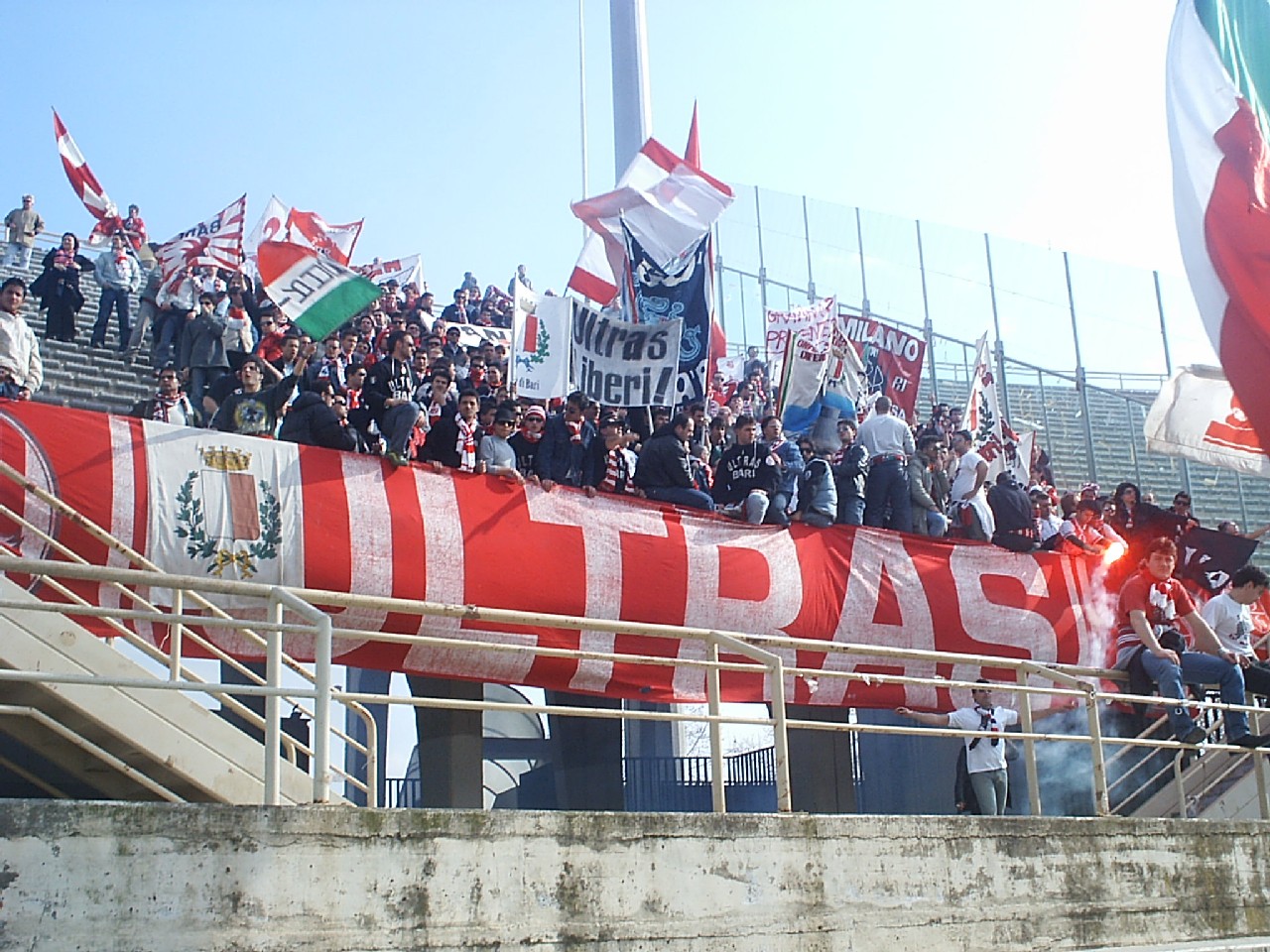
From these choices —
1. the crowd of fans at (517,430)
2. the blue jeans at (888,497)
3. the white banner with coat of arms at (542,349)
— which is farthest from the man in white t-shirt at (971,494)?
the white banner with coat of arms at (542,349)

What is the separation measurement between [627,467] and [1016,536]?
13.4 ft

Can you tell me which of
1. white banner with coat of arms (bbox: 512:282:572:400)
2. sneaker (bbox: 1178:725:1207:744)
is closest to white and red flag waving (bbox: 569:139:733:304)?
white banner with coat of arms (bbox: 512:282:572:400)

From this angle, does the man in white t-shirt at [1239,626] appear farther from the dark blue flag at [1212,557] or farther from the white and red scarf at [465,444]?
the white and red scarf at [465,444]

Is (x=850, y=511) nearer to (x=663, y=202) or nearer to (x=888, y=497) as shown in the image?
(x=888, y=497)

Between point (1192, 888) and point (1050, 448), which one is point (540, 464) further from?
point (1050, 448)

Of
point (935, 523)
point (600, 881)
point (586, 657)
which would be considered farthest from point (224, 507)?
point (935, 523)

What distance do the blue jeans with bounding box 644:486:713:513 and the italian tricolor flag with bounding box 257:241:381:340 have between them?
3.03 meters

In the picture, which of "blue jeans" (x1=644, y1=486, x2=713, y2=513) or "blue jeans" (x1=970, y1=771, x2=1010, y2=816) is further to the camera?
"blue jeans" (x1=644, y1=486, x2=713, y2=513)

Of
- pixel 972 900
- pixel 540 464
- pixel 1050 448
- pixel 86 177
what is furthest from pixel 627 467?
pixel 1050 448

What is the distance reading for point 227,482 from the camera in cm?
1073

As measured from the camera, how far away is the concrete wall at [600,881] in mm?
5914

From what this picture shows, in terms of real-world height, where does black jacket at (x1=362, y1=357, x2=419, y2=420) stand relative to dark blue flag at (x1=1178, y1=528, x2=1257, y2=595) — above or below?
above

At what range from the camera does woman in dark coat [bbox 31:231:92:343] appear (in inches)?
671

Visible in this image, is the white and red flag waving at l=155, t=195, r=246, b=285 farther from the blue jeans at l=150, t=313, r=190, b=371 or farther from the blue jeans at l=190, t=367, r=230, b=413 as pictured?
the blue jeans at l=190, t=367, r=230, b=413
